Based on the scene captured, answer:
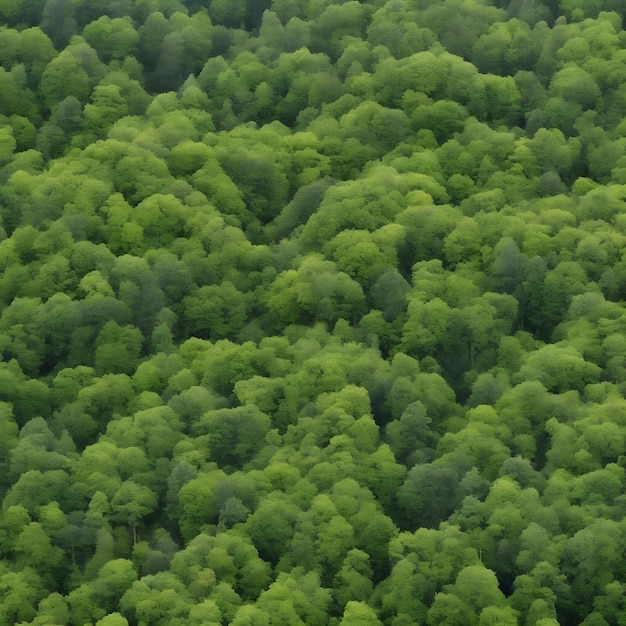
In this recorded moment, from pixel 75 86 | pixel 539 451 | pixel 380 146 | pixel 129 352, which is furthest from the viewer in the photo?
pixel 75 86

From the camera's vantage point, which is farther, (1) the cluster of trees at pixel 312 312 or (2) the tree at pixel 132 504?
(2) the tree at pixel 132 504

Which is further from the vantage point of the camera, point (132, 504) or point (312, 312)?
point (312, 312)

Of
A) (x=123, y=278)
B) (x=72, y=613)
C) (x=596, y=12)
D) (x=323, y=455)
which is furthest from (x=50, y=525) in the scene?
(x=596, y=12)

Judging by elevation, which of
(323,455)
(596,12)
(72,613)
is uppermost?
(596,12)

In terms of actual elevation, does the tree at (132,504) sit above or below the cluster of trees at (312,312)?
below

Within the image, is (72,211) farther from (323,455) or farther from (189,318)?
(323,455)

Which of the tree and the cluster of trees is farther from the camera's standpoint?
the tree

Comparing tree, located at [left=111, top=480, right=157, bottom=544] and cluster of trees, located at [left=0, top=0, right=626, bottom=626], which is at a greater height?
cluster of trees, located at [left=0, top=0, right=626, bottom=626]

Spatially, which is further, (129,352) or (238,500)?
(129,352)
